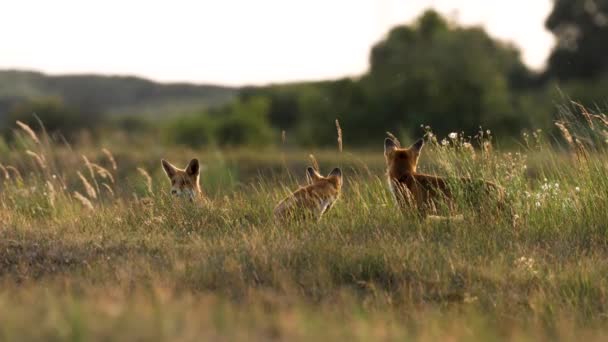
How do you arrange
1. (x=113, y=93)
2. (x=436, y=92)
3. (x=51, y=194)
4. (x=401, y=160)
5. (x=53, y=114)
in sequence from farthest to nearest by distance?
1. (x=113, y=93)
2. (x=53, y=114)
3. (x=436, y=92)
4. (x=51, y=194)
5. (x=401, y=160)

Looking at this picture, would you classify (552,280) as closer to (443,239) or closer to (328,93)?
(443,239)

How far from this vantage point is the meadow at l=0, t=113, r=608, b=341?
17.3 feet

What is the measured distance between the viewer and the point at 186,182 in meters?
12.0

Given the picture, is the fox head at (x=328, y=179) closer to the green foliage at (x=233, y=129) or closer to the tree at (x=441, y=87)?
the tree at (x=441, y=87)

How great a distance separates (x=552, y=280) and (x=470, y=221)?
1.94m

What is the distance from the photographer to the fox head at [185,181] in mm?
11656

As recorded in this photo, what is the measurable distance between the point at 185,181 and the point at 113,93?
62059 mm

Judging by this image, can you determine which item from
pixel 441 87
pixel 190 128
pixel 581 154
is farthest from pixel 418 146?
pixel 190 128

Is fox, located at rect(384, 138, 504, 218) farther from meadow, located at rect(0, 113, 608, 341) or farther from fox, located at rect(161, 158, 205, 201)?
fox, located at rect(161, 158, 205, 201)

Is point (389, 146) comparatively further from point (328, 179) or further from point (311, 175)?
point (311, 175)

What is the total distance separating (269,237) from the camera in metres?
9.32

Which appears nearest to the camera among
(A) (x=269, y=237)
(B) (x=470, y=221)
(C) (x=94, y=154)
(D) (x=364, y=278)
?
(D) (x=364, y=278)

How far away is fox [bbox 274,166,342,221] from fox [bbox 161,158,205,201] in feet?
4.30

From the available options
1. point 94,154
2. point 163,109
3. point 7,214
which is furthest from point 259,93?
point 7,214
